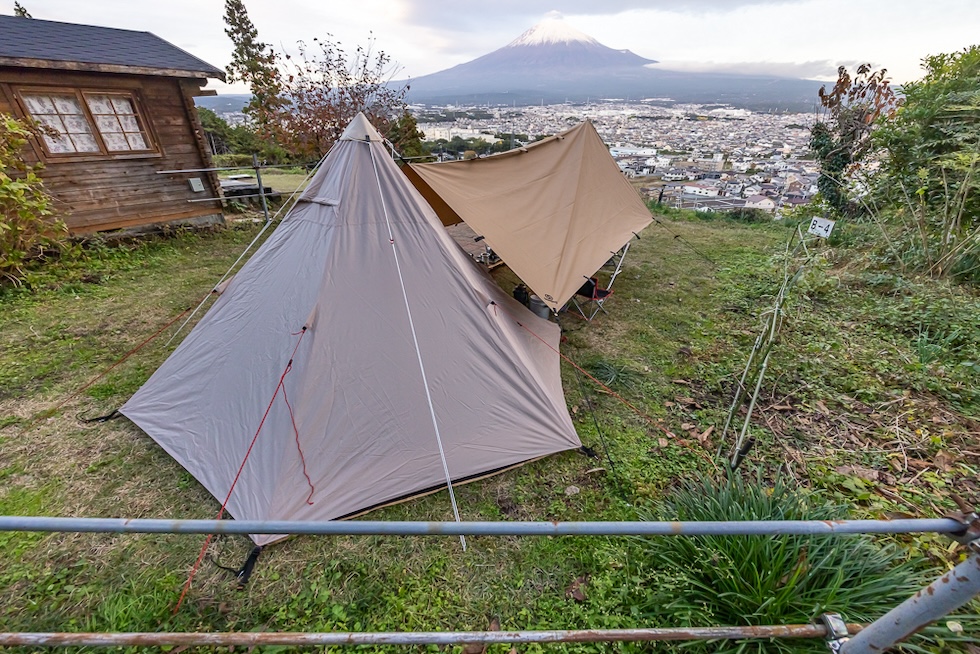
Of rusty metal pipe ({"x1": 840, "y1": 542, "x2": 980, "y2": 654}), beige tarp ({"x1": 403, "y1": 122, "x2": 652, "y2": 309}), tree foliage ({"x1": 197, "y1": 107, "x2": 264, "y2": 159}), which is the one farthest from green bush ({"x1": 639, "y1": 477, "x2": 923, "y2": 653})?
tree foliage ({"x1": 197, "y1": 107, "x2": 264, "y2": 159})

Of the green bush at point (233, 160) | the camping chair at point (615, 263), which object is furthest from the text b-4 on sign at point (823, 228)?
the green bush at point (233, 160)

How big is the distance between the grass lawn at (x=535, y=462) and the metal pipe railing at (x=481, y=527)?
126 cm

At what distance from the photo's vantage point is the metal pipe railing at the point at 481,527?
95 cm

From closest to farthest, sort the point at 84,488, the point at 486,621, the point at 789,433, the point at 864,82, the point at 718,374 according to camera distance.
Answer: the point at 486,621 → the point at 84,488 → the point at 789,433 → the point at 718,374 → the point at 864,82

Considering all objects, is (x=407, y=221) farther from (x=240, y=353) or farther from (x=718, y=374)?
(x=718, y=374)

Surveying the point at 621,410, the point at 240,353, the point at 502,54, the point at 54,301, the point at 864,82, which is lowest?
the point at 621,410

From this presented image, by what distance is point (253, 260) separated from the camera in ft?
10.2

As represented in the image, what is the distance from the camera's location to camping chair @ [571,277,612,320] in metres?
4.60

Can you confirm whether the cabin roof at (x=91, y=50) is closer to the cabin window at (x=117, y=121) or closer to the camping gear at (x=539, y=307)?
the cabin window at (x=117, y=121)

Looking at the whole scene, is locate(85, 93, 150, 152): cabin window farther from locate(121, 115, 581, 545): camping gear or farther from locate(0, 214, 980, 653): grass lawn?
locate(121, 115, 581, 545): camping gear

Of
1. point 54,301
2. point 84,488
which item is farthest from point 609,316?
point 54,301

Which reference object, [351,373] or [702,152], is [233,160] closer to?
[351,373]

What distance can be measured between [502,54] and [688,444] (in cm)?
8857

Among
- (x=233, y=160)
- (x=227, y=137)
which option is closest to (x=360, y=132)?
(x=233, y=160)
